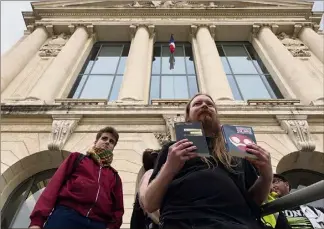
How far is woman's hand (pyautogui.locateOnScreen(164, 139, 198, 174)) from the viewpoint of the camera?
6.55 ft

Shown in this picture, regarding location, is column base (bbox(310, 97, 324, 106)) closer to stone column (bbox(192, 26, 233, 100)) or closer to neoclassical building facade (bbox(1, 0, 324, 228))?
neoclassical building facade (bbox(1, 0, 324, 228))

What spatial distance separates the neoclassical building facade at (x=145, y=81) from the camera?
7.23 metres

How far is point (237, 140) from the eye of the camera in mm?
2145

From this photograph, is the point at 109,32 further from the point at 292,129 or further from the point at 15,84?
the point at 292,129

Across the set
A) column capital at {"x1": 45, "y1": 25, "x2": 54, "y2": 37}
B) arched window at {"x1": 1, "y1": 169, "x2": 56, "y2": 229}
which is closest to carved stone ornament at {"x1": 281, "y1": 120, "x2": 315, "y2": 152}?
arched window at {"x1": 1, "y1": 169, "x2": 56, "y2": 229}

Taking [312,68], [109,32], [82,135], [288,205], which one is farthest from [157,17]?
[288,205]

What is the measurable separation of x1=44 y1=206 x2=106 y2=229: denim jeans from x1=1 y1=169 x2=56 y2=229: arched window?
417 cm

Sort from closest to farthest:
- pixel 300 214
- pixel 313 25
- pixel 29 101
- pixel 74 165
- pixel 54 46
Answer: pixel 74 165 → pixel 300 214 → pixel 29 101 → pixel 54 46 → pixel 313 25

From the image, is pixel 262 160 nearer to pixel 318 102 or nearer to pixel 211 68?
pixel 318 102

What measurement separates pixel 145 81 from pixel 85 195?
26.2ft

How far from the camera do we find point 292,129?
24.0 ft

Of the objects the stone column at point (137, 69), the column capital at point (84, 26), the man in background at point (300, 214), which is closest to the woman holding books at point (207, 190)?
the man in background at point (300, 214)

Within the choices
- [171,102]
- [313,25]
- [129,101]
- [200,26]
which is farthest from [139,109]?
[313,25]

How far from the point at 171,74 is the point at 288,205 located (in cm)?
1059
